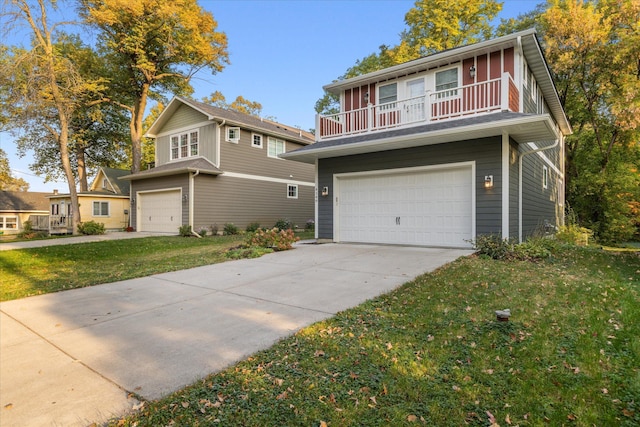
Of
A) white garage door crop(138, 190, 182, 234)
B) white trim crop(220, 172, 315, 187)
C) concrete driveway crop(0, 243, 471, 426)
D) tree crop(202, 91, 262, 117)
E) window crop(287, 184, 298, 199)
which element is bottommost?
concrete driveway crop(0, 243, 471, 426)

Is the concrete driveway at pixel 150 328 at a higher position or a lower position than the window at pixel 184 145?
lower

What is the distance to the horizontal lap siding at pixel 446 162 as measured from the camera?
8500mm

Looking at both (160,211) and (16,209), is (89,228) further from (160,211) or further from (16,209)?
(16,209)

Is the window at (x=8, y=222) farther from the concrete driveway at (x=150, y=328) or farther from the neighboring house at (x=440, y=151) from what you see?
the concrete driveway at (x=150, y=328)

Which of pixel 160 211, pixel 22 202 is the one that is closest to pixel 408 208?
pixel 160 211

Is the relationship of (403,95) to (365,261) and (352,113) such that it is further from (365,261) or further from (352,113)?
(365,261)

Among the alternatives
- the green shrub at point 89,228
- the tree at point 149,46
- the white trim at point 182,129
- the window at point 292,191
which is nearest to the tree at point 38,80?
the green shrub at point 89,228

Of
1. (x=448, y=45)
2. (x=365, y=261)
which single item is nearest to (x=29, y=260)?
(x=365, y=261)

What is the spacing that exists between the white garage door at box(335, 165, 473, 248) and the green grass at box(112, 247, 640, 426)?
468 centimetres

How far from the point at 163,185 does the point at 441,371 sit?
55.9 ft

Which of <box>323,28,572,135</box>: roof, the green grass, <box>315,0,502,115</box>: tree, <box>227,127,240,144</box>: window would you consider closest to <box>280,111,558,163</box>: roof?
<box>323,28,572,135</box>: roof

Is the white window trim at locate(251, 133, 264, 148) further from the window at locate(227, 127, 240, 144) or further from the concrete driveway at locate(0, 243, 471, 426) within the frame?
the concrete driveway at locate(0, 243, 471, 426)

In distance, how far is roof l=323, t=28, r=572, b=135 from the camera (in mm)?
9281

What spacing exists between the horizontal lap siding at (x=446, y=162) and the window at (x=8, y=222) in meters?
33.5
